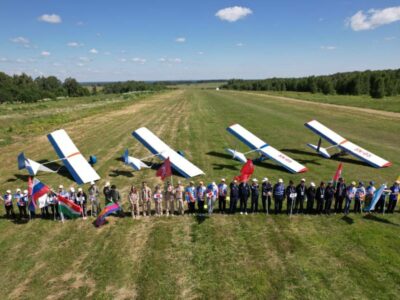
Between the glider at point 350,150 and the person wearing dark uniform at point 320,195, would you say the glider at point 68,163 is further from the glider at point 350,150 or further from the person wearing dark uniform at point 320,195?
the glider at point 350,150

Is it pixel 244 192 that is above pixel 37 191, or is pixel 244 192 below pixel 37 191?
below

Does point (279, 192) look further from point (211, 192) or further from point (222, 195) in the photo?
point (211, 192)

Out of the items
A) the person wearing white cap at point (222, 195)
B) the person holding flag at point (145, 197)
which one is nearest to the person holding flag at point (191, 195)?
the person wearing white cap at point (222, 195)

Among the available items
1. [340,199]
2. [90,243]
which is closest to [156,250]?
[90,243]

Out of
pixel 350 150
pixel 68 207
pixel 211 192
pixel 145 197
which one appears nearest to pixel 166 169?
pixel 145 197

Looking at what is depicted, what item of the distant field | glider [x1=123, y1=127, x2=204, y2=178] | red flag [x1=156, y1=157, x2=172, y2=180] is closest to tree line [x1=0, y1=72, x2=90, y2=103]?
the distant field

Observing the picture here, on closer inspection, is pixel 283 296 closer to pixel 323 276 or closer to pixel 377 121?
pixel 323 276
